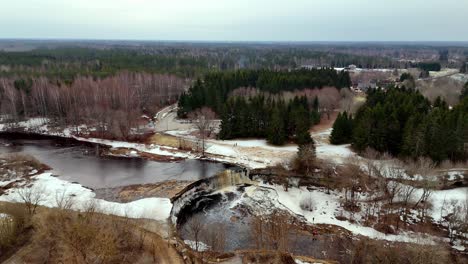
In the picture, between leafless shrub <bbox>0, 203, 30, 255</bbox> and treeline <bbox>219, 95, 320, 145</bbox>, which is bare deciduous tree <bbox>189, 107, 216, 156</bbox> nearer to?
treeline <bbox>219, 95, 320, 145</bbox>

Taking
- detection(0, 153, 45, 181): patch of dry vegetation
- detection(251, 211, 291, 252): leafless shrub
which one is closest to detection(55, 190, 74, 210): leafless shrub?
detection(0, 153, 45, 181): patch of dry vegetation

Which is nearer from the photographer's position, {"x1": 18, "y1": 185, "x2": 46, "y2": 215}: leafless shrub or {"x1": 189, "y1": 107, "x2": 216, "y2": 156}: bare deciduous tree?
{"x1": 18, "y1": 185, "x2": 46, "y2": 215}: leafless shrub

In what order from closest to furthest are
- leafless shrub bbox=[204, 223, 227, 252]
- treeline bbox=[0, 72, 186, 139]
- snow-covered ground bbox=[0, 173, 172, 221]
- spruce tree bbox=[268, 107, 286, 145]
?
1. leafless shrub bbox=[204, 223, 227, 252]
2. snow-covered ground bbox=[0, 173, 172, 221]
3. spruce tree bbox=[268, 107, 286, 145]
4. treeline bbox=[0, 72, 186, 139]

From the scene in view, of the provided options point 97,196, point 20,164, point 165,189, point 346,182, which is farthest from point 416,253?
point 20,164

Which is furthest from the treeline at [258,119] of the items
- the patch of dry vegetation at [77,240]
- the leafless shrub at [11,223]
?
the leafless shrub at [11,223]

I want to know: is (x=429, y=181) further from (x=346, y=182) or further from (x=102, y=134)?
(x=102, y=134)

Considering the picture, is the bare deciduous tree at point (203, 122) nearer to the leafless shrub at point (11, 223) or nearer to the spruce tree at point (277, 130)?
the spruce tree at point (277, 130)
